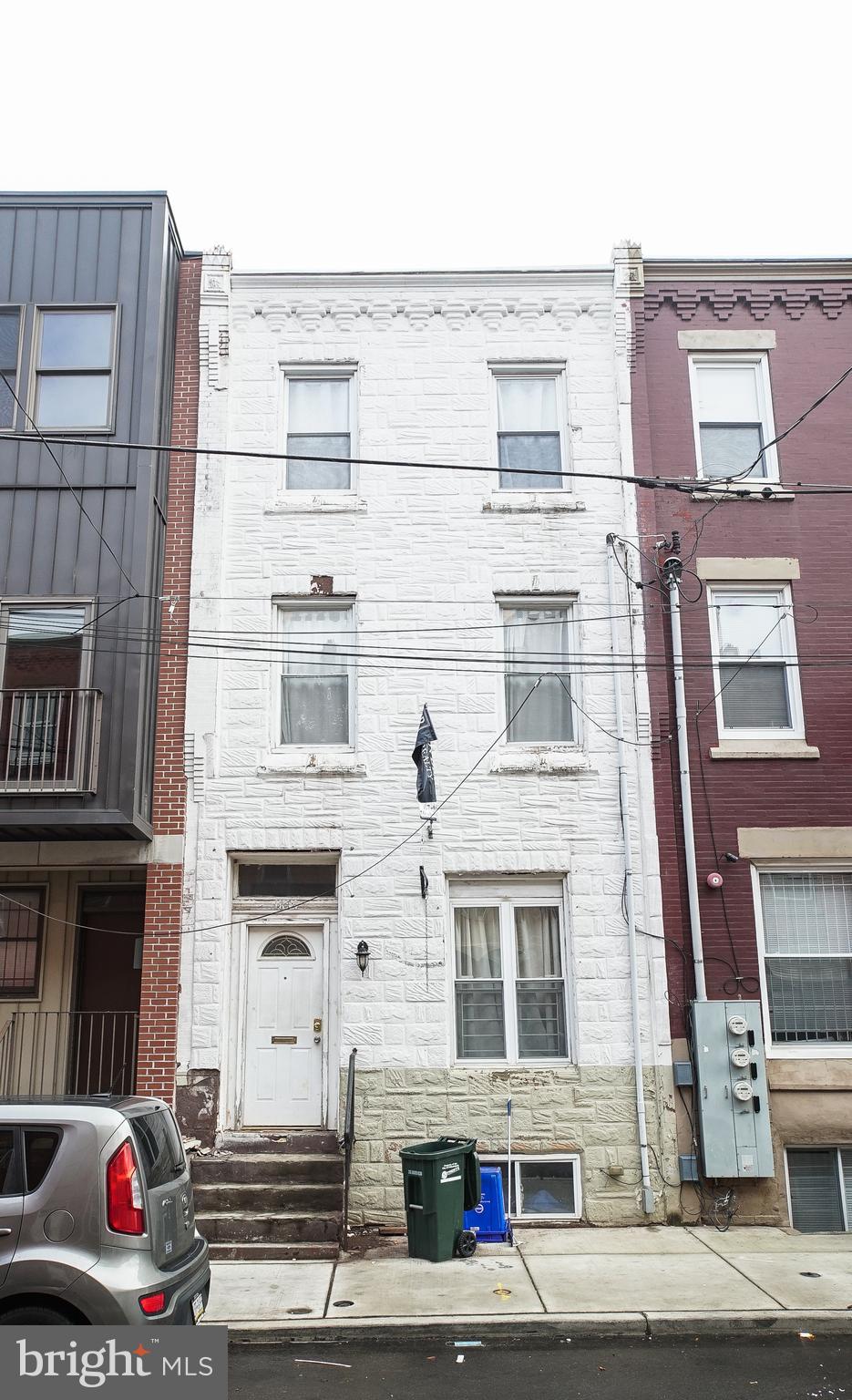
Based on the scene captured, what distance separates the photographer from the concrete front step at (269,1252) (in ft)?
31.5

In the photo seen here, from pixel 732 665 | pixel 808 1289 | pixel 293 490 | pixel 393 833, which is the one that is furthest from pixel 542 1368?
pixel 293 490

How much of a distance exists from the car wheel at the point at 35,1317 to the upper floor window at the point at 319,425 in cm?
900

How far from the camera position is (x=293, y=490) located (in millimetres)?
12742

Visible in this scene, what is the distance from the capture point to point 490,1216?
32.9 feet

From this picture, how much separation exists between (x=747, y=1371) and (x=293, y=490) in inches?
374

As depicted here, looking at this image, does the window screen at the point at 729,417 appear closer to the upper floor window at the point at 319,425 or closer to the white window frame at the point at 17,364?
the upper floor window at the point at 319,425

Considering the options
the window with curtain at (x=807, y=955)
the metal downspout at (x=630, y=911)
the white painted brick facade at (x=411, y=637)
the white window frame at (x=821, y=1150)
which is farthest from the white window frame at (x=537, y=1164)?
the window with curtain at (x=807, y=955)

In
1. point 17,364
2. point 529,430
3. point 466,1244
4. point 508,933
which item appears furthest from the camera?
point 529,430

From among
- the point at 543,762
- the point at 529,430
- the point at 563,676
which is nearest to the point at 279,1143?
the point at 543,762

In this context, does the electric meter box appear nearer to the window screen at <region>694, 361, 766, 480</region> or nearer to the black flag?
the black flag

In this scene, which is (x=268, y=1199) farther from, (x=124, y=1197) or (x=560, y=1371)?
(x=124, y=1197)

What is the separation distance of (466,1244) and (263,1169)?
2.17 metres

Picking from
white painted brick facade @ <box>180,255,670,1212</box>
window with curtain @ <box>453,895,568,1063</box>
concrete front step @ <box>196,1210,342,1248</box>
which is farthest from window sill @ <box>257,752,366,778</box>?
concrete front step @ <box>196,1210,342,1248</box>

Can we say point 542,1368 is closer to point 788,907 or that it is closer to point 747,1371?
point 747,1371
